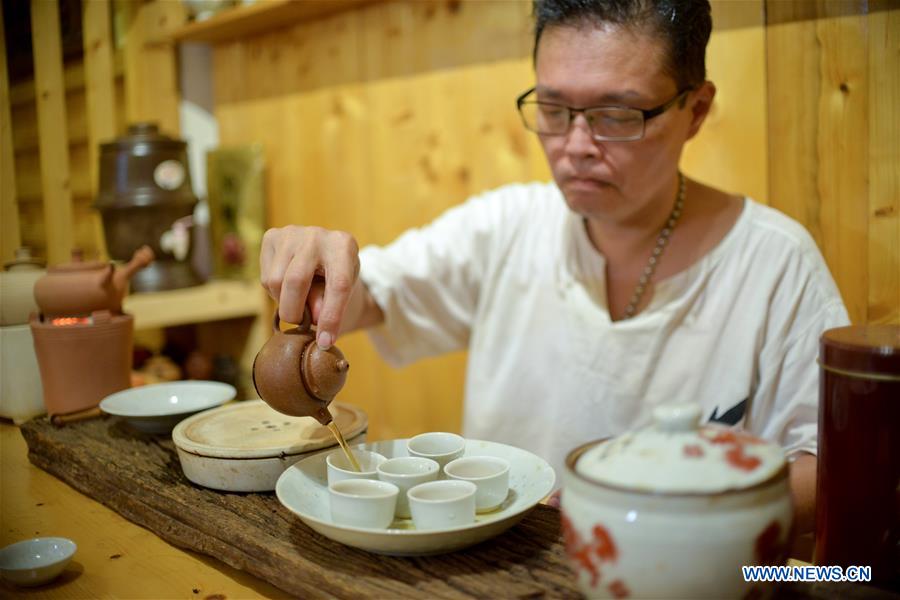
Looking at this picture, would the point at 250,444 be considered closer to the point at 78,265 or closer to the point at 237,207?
the point at 78,265

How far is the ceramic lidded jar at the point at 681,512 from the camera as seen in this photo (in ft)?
1.97

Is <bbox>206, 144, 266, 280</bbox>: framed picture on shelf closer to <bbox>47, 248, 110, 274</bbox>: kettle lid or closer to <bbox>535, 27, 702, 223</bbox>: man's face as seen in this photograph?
<bbox>47, 248, 110, 274</bbox>: kettle lid

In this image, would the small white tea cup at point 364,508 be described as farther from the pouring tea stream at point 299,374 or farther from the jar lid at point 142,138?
the jar lid at point 142,138

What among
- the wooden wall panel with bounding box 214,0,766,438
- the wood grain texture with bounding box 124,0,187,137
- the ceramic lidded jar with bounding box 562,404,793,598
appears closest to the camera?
the ceramic lidded jar with bounding box 562,404,793,598

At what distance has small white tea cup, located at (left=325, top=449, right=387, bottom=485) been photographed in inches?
35.4

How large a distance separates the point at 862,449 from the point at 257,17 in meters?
2.48

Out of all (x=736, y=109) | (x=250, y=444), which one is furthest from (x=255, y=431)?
(x=736, y=109)

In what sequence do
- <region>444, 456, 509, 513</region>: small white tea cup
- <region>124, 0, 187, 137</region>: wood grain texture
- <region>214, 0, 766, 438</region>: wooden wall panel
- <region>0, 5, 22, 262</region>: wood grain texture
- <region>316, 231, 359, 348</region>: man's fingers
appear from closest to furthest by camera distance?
<region>444, 456, 509, 513</region>: small white tea cup < <region>316, 231, 359, 348</region>: man's fingers < <region>0, 5, 22, 262</region>: wood grain texture < <region>124, 0, 187, 137</region>: wood grain texture < <region>214, 0, 766, 438</region>: wooden wall panel

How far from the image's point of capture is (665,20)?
→ 1.28m

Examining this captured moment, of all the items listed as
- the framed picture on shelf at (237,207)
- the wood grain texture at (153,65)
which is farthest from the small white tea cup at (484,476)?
the framed picture on shelf at (237,207)

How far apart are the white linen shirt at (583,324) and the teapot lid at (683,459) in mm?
758

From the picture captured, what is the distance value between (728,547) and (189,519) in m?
0.64

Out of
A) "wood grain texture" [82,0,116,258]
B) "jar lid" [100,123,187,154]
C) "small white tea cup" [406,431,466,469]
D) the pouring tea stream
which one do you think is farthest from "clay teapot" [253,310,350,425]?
"jar lid" [100,123,187,154]

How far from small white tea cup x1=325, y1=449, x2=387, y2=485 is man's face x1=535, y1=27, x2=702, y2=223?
0.60m
